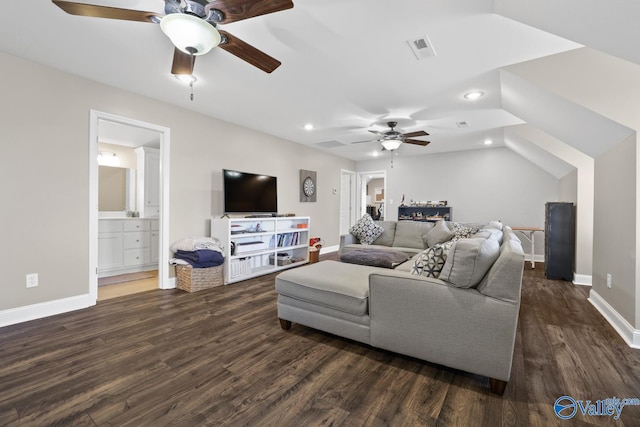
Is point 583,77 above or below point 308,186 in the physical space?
above

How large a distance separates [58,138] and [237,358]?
2909mm

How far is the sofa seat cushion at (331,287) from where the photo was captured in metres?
2.14

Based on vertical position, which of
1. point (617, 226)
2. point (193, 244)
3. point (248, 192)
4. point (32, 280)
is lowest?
point (32, 280)

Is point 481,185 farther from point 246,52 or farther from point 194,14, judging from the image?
point 194,14

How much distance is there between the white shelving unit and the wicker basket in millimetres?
185

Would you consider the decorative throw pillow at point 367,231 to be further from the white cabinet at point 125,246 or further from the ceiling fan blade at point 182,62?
the white cabinet at point 125,246

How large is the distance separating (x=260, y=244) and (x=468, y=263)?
11.3 feet

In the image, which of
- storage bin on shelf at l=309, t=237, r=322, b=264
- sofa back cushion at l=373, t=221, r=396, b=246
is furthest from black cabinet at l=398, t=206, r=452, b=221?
storage bin on shelf at l=309, t=237, r=322, b=264

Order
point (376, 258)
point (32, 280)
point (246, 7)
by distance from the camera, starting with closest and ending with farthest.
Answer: point (246, 7) → point (32, 280) → point (376, 258)

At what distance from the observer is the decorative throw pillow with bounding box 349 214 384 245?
4785 mm

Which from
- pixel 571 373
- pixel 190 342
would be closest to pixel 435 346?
pixel 571 373

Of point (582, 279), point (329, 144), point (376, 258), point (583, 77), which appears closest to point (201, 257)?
point (376, 258)

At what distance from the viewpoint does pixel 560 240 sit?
439 centimetres

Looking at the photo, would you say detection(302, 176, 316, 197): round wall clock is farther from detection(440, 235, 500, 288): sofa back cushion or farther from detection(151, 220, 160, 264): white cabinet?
detection(440, 235, 500, 288): sofa back cushion
